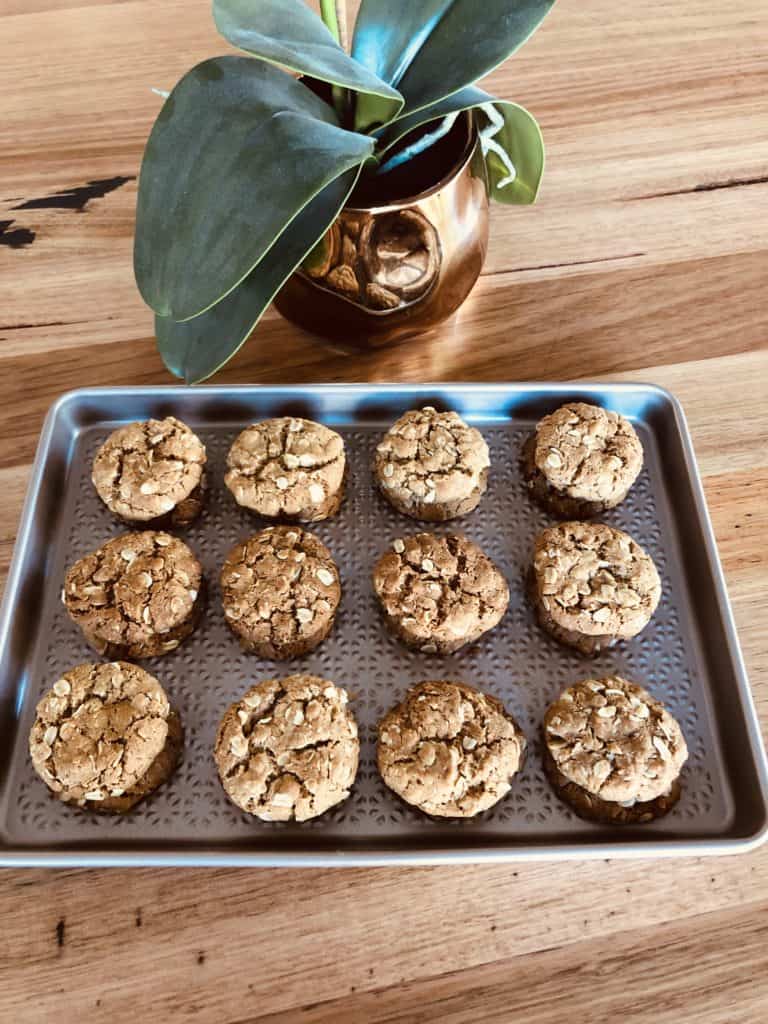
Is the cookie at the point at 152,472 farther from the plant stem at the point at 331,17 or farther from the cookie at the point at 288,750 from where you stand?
the plant stem at the point at 331,17

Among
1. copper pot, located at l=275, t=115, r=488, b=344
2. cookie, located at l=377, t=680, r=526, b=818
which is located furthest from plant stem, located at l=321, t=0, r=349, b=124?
cookie, located at l=377, t=680, r=526, b=818

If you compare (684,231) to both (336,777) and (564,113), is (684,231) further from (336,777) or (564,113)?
(336,777)

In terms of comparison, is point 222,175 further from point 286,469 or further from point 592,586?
point 592,586

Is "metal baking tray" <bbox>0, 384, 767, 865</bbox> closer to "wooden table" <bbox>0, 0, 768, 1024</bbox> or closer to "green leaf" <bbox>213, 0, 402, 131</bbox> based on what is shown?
"wooden table" <bbox>0, 0, 768, 1024</bbox>

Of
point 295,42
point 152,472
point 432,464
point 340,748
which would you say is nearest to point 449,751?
point 340,748

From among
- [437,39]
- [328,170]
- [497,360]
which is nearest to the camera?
[328,170]

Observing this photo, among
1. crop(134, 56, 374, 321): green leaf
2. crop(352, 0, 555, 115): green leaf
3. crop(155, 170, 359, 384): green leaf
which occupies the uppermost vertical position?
crop(352, 0, 555, 115): green leaf

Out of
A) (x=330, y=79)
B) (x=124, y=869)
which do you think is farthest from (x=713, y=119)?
(x=124, y=869)

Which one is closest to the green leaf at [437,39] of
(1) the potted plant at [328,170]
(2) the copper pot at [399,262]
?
(1) the potted plant at [328,170]
